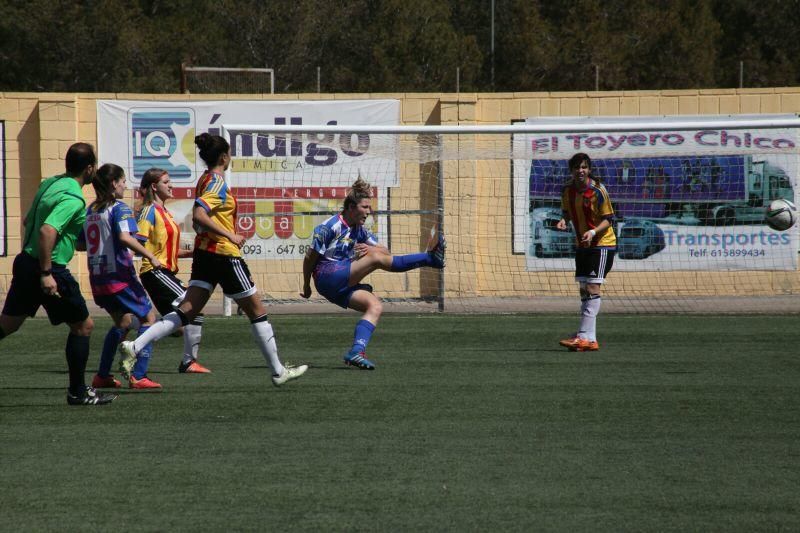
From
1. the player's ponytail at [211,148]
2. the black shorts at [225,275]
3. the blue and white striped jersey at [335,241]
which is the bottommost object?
the black shorts at [225,275]

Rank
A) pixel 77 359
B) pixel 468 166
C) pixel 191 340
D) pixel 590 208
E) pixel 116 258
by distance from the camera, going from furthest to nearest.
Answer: pixel 468 166 → pixel 590 208 → pixel 191 340 → pixel 116 258 → pixel 77 359

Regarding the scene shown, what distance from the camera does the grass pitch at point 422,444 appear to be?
17.2 feet

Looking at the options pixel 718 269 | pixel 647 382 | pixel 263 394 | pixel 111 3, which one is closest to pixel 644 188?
pixel 718 269

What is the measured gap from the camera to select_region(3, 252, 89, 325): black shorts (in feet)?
25.3

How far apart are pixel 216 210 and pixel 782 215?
10121mm

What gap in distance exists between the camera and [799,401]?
8.12m

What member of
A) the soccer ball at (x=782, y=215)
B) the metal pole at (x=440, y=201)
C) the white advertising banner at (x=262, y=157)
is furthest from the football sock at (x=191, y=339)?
the soccer ball at (x=782, y=215)

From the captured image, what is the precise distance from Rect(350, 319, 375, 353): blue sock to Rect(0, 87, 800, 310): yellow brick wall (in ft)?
25.4

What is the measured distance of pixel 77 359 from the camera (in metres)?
7.97

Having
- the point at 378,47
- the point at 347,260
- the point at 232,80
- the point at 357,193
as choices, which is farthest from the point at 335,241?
the point at 378,47

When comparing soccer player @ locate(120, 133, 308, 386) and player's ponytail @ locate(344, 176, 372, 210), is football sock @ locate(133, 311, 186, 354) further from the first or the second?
player's ponytail @ locate(344, 176, 372, 210)

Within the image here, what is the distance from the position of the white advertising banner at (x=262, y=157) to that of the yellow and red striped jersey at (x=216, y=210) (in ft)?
28.7

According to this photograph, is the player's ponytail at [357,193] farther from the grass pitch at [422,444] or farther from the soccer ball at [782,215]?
the soccer ball at [782,215]

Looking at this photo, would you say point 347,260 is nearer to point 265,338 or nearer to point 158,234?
point 158,234
